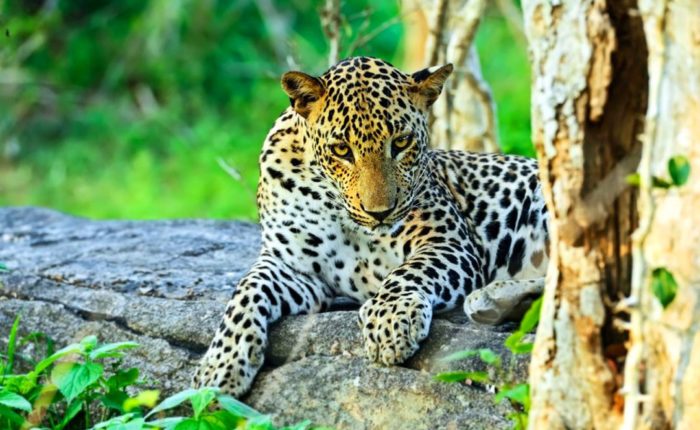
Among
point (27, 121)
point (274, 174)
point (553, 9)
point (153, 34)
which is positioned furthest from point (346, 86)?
point (27, 121)

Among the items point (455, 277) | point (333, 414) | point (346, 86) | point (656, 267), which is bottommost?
point (333, 414)

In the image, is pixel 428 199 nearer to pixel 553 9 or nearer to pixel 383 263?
pixel 383 263

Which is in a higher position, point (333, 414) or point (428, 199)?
point (428, 199)

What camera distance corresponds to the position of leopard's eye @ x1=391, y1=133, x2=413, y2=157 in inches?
284

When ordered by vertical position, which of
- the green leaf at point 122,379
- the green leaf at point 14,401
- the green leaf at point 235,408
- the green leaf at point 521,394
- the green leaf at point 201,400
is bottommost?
the green leaf at point 14,401

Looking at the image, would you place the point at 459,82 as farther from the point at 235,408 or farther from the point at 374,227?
the point at 235,408

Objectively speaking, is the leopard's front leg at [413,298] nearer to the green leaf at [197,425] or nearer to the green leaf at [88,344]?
the green leaf at [197,425]

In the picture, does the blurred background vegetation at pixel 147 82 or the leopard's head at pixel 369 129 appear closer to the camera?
the leopard's head at pixel 369 129

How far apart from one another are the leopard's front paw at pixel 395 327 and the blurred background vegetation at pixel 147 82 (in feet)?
38.8

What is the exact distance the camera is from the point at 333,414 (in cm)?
651

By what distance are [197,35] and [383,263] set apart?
1335 cm

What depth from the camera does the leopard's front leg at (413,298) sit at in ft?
21.3

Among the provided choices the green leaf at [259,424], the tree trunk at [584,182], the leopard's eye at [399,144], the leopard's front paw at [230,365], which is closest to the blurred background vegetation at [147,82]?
the leopard's eye at [399,144]

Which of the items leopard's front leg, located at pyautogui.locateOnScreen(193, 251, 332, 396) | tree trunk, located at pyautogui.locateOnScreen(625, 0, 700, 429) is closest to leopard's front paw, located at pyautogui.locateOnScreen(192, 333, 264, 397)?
leopard's front leg, located at pyautogui.locateOnScreen(193, 251, 332, 396)
